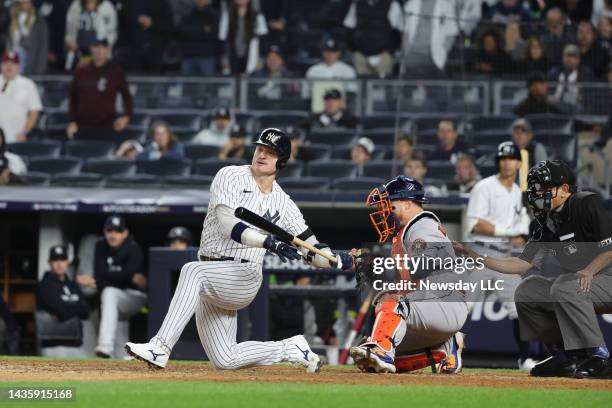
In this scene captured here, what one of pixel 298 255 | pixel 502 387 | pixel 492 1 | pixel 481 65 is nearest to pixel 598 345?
pixel 502 387

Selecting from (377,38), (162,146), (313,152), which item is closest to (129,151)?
(162,146)

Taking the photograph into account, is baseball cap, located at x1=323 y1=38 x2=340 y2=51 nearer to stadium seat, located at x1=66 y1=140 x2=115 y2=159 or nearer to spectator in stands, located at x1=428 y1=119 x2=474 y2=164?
spectator in stands, located at x1=428 y1=119 x2=474 y2=164

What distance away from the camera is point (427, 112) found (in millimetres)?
14289

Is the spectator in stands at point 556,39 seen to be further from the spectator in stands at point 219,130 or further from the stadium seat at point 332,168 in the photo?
the spectator in stands at point 219,130

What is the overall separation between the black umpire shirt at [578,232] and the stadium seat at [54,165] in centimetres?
725

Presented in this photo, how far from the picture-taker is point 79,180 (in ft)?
45.1

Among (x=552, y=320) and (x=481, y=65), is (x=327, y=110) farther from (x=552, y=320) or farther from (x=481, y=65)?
(x=552, y=320)

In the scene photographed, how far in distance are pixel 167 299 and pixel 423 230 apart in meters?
4.79

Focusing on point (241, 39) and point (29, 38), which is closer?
point (241, 39)

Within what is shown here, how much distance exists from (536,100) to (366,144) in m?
1.81

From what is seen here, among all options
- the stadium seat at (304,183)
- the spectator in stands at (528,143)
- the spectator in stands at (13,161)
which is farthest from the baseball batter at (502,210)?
the spectator in stands at (13,161)

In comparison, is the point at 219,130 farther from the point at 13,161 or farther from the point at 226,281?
the point at 226,281

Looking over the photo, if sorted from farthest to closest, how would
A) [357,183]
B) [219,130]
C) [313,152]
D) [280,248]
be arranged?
[219,130] → [313,152] → [357,183] → [280,248]

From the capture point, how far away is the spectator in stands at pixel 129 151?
1445 cm
